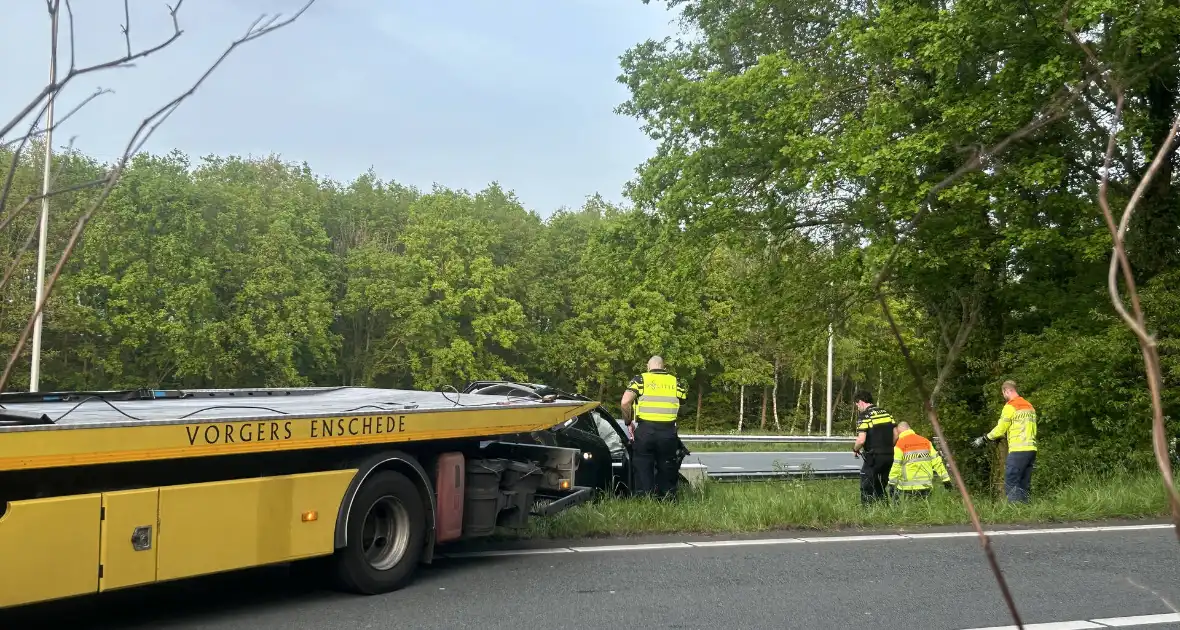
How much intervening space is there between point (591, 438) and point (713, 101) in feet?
25.6

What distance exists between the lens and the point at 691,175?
1927 centimetres

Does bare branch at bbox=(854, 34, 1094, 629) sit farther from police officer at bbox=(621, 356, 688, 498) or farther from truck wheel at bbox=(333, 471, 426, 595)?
police officer at bbox=(621, 356, 688, 498)

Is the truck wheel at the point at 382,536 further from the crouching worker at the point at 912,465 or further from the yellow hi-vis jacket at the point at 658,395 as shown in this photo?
the crouching worker at the point at 912,465

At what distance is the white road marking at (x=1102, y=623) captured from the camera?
20.7 feet

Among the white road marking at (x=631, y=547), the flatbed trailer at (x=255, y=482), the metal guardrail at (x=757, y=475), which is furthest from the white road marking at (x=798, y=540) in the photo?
the metal guardrail at (x=757, y=475)

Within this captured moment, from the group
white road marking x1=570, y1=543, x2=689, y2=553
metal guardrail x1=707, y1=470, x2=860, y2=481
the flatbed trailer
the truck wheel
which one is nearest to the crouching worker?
metal guardrail x1=707, y1=470, x2=860, y2=481

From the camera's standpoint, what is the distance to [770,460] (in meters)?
29.2

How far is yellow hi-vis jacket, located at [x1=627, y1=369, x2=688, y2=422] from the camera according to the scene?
11430 mm

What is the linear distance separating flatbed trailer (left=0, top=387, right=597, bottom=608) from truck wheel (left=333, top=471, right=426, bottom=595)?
0.01 meters

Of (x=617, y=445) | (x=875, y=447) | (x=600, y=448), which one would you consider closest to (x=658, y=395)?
(x=600, y=448)

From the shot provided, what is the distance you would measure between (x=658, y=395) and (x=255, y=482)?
5798mm

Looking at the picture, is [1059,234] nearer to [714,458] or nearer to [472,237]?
[714,458]

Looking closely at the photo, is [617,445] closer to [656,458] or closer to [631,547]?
[656,458]

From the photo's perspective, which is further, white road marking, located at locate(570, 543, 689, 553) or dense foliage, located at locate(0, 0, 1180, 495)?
dense foliage, located at locate(0, 0, 1180, 495)
